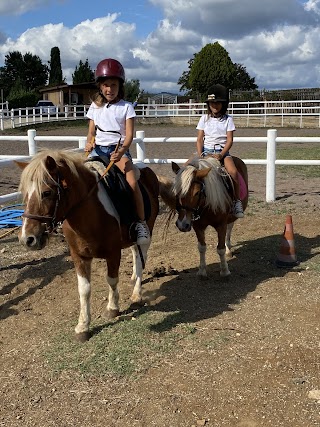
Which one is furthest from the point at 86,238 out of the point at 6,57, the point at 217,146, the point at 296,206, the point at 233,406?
the point at 6,57

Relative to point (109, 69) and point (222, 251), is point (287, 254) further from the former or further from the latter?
point (109, 69)

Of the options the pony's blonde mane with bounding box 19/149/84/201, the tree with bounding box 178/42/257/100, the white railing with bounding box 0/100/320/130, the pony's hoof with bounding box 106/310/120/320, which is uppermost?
the tree with bounding box 178/42/257/100

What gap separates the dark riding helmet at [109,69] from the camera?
443 centimetres

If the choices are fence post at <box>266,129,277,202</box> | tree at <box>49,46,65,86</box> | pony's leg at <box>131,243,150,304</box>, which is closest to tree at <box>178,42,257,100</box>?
tree at <box>49,46,65,86</box>

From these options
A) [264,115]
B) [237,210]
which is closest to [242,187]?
[237,210]

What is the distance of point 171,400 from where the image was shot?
3.32 meters

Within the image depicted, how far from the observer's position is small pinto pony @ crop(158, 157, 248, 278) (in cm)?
518

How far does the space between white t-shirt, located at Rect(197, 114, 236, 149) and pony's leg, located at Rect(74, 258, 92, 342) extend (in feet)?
8.99

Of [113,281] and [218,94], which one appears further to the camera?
[218,94]

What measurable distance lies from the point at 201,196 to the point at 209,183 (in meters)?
0.20

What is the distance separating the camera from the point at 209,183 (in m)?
5.40

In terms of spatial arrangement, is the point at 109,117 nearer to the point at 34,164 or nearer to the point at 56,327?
the point at 34,164

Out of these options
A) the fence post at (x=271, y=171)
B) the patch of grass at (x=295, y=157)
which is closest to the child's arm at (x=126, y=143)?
the fence post at (x=271, y=171)

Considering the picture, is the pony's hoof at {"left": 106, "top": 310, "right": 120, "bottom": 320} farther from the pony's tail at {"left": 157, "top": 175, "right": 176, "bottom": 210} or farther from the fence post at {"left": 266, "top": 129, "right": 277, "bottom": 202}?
the fence post at {"left": 266, "top": 129, "right": 277, "bottom": 202}
